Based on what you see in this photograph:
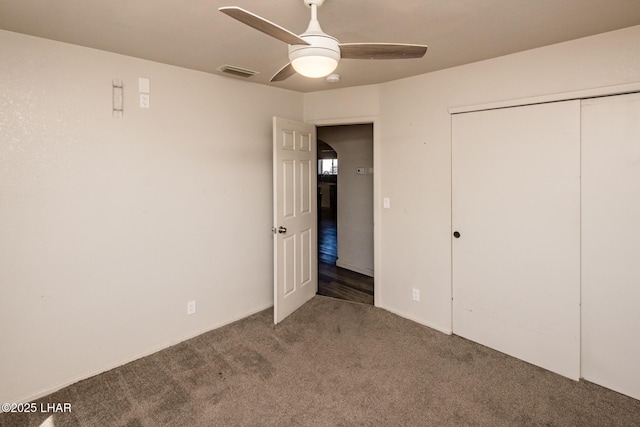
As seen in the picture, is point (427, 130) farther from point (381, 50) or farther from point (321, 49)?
point (321, 49)

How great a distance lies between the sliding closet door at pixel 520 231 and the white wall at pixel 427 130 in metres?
0.13

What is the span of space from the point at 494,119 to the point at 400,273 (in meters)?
1.63

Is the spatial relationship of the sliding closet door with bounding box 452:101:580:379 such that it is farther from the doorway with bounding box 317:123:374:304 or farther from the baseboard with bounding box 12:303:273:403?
the baseboard with bounding box 12:303:273:403

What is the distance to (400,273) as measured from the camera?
345 cm

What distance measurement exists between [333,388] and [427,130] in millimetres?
2266

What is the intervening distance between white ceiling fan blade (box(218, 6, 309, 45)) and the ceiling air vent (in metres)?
1.62

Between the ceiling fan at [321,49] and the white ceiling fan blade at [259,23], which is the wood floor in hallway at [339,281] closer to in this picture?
the ceiling fan at [321,49]

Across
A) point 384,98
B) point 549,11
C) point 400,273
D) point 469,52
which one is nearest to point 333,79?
point 384,98

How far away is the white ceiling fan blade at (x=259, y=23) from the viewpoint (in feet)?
3.78

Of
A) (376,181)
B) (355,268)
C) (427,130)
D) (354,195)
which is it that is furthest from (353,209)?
(427,130)

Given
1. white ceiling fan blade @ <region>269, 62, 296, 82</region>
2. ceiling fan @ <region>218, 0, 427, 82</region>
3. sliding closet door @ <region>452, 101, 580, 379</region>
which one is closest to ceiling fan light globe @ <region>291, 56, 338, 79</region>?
ceiling fan @ <region>218, 0, 427, 82</region>

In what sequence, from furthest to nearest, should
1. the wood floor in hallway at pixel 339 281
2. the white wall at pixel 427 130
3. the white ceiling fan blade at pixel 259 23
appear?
the wood floor in hallway at pixel 339 281
the white wall at pixel 427 130
the white ceiling fan blade at pixel 259 23

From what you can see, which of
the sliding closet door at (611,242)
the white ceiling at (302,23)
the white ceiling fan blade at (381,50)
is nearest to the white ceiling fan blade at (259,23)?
the white ceiling fan blade at (381,50)

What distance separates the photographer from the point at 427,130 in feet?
10.2
